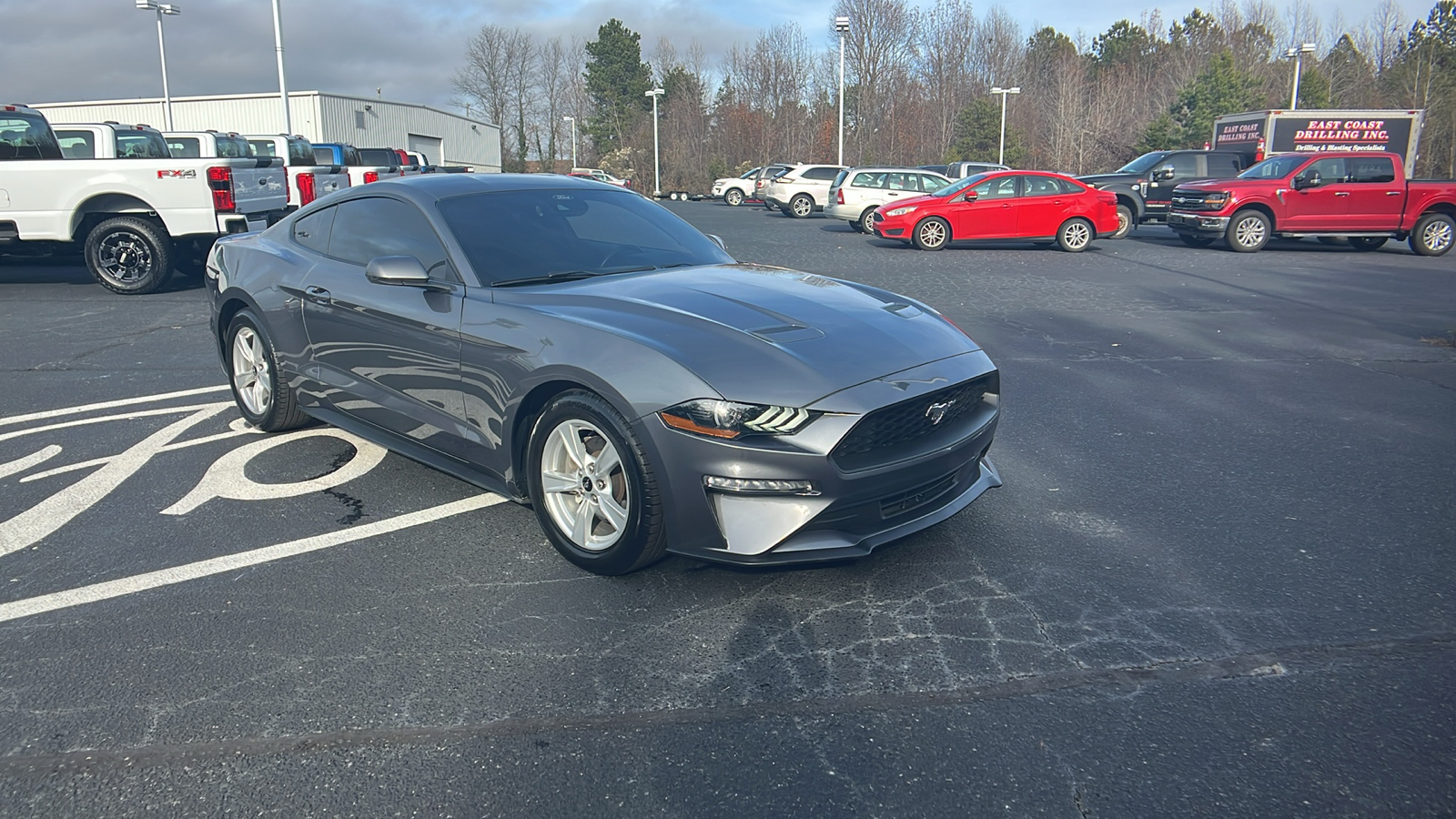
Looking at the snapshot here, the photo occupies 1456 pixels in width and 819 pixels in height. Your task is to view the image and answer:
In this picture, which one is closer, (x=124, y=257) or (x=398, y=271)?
(x=398, y=271)

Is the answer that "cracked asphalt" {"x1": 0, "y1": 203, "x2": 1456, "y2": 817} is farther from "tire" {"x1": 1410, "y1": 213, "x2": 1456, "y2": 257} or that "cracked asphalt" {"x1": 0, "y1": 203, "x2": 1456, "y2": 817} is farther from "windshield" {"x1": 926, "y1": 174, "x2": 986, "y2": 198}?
"tire" {"x1": 1410, "y1": 213, "x2": 1456, "y2": 257}

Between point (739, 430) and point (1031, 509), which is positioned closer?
point (739, 430)

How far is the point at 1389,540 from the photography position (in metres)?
4.28

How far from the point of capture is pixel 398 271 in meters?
4.32

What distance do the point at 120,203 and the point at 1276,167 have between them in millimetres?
18708

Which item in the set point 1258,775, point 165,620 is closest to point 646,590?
point 165,620

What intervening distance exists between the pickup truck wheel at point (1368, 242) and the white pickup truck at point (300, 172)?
58.6 ft

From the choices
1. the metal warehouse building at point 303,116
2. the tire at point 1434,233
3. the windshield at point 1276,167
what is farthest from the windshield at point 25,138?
the metal warehouse building at point 303,116

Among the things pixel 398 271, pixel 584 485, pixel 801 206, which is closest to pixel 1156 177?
pixel 801 206

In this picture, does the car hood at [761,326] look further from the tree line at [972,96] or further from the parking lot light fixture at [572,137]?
the parking lot light fixture at [572,137]

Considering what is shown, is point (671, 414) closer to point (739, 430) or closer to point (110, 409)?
point (739, 430)

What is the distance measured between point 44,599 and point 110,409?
10.7 ft

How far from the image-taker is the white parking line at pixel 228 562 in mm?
3705

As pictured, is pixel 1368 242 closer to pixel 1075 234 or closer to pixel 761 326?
pixel 1075 234
